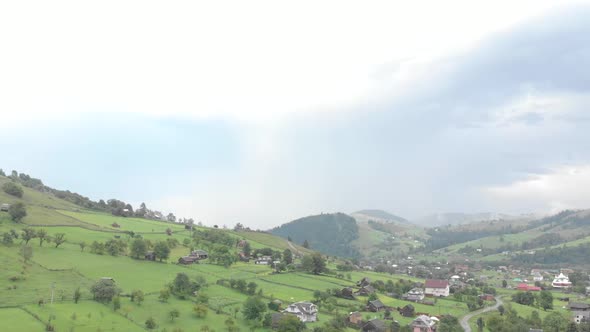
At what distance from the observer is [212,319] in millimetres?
62844

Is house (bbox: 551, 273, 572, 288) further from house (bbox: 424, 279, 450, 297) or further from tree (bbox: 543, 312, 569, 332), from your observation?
A: tree (bbox: 543, 312, 569, 332)

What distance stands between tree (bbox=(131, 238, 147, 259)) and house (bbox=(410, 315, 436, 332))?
5094 centimetres

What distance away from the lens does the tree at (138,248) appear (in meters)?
89.7

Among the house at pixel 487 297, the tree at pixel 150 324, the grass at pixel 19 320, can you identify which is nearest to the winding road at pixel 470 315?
the house at pixel 487 297

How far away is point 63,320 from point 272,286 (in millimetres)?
42093

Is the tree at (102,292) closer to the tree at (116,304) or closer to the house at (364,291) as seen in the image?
the tree at (116,304)

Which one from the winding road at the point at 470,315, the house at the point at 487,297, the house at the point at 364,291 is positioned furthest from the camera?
the house at the point at 487,297

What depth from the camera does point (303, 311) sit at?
70.2 meters

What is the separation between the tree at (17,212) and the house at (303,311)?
5833 centimetres

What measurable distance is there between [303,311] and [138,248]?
37.3 metres

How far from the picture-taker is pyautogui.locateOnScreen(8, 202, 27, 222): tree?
92.4 meters

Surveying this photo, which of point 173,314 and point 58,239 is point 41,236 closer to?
point 58,239

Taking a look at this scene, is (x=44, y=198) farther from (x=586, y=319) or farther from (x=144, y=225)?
(x=586, y=319)

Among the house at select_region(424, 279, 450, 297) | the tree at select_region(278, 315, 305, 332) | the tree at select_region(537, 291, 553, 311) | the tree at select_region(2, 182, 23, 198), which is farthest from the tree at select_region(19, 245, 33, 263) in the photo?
the tree at select_region(537, 291, 553, 311)
